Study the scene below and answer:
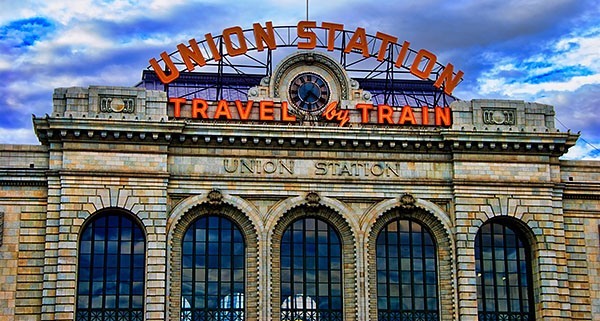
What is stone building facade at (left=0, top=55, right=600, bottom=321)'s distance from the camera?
54.8 meters

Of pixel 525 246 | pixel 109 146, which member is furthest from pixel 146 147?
pixel 525 246

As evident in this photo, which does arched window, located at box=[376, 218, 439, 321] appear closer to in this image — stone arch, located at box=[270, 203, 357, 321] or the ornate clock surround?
stone arch, located at box=[270, 203, 357, 321]

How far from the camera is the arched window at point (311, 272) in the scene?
56688 millimetres

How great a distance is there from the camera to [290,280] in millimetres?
56875

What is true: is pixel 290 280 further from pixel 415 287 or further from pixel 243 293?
pixel 415 287

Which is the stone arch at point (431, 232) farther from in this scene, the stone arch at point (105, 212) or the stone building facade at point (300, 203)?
the stone arch at point (105, 212)

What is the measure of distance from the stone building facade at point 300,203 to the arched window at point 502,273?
0.13 m

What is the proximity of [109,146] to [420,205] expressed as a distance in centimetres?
1795

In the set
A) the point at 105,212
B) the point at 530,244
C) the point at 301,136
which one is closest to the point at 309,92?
the point at 301,136

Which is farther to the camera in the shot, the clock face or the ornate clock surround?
the clock face

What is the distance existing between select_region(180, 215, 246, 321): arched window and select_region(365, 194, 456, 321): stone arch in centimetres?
730

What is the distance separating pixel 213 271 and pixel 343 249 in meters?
7.51

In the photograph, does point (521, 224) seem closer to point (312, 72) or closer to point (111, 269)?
point (312, 72)

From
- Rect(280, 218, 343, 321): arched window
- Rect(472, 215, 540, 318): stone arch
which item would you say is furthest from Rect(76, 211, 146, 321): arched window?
Rect(472, 215, 540, 318): stone arch
